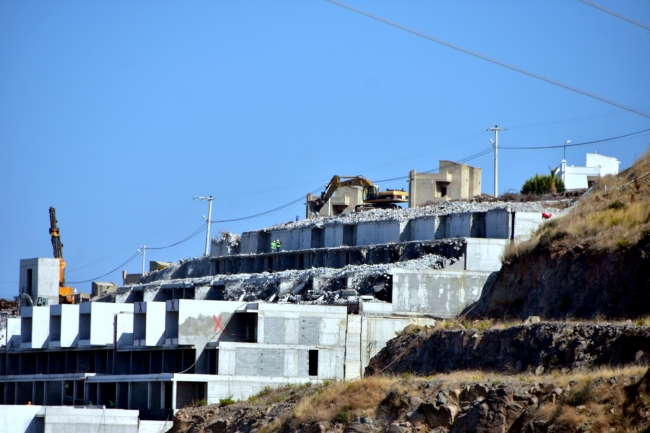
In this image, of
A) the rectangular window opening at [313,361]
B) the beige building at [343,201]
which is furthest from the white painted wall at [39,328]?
the beige building at [343,201]

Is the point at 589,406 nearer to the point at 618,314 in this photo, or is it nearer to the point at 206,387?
the point at 618,314

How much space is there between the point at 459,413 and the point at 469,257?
27173 millimetres

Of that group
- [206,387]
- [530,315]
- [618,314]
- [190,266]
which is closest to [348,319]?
[206,387]

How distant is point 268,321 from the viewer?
168 ft

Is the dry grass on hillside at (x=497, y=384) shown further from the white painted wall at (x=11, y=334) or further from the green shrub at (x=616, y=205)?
the white painted wall at (x=11, y=334)

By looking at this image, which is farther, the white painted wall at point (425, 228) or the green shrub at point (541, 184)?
the green shrub at point (541, 184)

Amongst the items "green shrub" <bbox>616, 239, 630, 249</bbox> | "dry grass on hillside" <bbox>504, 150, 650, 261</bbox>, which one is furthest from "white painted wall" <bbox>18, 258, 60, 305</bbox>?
"green shrub" <bbox>616, 239, 630, 249</bbox>

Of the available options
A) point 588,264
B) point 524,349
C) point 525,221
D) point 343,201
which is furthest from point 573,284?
point 343,201

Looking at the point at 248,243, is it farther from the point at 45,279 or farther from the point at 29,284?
the point at 29,284

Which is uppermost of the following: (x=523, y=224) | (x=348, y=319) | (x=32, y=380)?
(x=523, y=224)

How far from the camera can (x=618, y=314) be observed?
38438 millimetres

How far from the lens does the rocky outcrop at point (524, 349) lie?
33.3 meters

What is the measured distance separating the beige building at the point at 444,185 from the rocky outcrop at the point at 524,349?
37.0m

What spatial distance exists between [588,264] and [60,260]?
47150 mm
